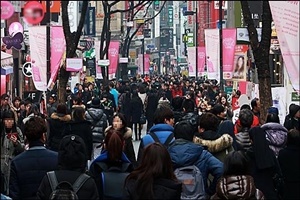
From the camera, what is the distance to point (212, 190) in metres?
7.81

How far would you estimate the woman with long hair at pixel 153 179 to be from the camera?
19.8 ft

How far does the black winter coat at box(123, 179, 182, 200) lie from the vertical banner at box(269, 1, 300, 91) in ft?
8.16

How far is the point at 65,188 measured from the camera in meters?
6.27

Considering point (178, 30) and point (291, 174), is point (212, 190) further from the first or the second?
point (178, 30)

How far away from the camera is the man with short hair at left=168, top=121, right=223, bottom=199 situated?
7.45 m

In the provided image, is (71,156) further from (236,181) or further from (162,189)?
(236,181)

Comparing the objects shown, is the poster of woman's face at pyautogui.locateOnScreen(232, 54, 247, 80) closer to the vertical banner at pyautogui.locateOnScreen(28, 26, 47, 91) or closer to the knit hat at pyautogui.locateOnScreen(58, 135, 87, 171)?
the vertical banner at pyautogui.locateOnScreen(28, 26, 47, 91)

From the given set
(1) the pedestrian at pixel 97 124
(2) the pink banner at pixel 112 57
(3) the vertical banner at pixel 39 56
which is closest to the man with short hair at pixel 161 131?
(1) the pedestrian at pixel 97 124

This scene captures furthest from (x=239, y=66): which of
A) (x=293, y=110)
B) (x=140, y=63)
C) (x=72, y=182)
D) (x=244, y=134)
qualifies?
(x=140, y=63)

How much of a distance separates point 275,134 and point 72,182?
3706mm

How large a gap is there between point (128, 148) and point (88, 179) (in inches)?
124

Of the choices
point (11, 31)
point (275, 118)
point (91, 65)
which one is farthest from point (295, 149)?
point (91, 65)

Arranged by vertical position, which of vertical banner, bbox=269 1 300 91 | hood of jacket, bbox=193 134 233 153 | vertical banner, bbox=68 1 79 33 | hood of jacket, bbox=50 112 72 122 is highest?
vertical banner, bbox=68 1 79 33

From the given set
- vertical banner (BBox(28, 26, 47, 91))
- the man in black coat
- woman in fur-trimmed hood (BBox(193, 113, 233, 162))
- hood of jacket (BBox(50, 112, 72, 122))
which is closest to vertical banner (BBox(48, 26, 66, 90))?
vertical banner (BBox(28, 26, 47, 91))
